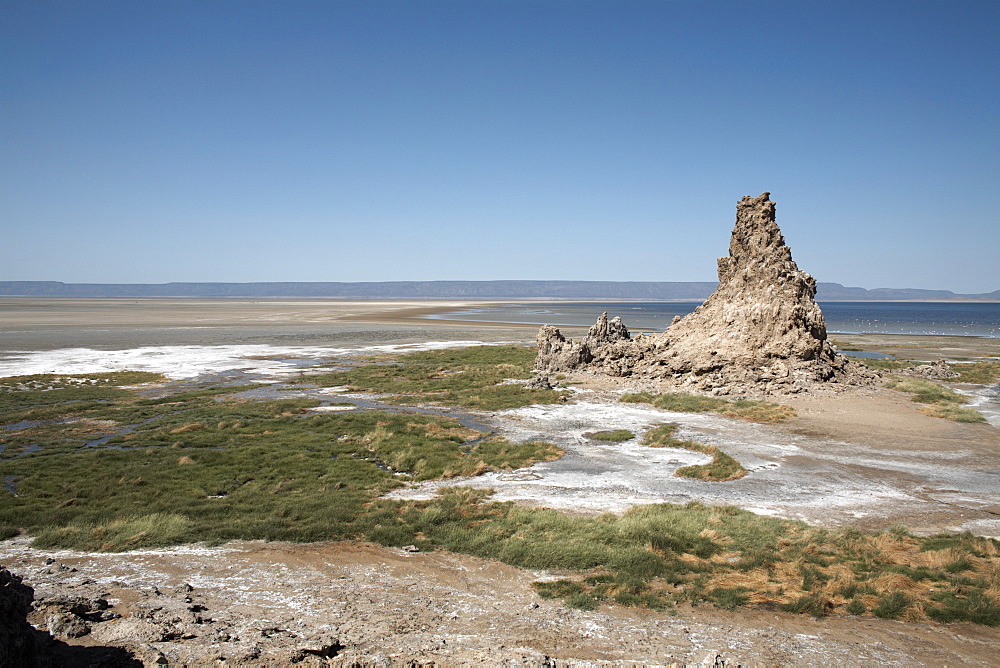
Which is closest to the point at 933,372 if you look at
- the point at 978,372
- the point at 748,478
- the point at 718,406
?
the point at 978,372

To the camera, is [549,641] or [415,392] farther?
[415,392]

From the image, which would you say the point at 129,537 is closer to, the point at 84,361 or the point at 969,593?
the point at 969,593

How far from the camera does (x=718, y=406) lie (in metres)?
25.7

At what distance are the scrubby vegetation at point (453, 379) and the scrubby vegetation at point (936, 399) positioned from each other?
16686 millimetres

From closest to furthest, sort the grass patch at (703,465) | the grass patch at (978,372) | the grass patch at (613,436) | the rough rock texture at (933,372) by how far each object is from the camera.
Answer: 1. the grass patch at (703,465)
2. the grass patch at (613,436)
3. the grass patch at (978,372)
4. the rough rock texture at (933,372)

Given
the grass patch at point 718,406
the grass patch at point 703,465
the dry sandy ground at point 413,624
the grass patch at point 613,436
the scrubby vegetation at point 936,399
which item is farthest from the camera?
the grass patch at point 718,406

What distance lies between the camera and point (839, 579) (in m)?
9.73

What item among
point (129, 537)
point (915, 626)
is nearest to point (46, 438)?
point (129, 537)

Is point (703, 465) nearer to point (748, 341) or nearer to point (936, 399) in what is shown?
point (748, 341)

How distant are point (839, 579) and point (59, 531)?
50.9ft

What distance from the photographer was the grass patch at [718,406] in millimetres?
23975

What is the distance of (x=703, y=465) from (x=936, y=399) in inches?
682

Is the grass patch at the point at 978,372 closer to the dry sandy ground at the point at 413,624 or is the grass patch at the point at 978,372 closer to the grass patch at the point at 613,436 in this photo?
the grass patch at the point at 613,436

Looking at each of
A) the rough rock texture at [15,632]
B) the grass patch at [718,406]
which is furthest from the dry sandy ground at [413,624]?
the grass patch at [718,406]
